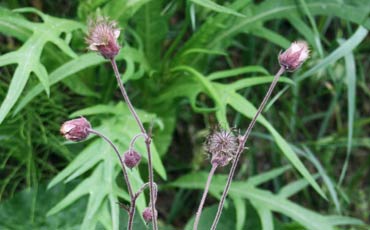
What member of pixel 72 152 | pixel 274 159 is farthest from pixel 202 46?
pixel 274 159

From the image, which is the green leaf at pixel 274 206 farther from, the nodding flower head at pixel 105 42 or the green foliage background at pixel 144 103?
the nodding flower head at pixel 105 42

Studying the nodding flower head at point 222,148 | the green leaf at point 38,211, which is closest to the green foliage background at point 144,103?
the green leaf at point 38,211

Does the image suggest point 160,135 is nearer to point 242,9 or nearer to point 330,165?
point 242,9

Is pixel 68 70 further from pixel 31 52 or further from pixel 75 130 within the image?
pixel 75 130

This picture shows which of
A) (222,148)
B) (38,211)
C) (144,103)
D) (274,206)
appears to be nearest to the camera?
(222,148)

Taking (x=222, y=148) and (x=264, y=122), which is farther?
(x=264, y=122)

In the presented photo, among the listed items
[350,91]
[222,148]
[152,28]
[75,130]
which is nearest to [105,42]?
[75,130]

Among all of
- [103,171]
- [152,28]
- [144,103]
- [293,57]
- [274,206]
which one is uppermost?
[152,28]

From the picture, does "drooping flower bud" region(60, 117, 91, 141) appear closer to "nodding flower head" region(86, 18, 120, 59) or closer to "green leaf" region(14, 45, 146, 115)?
"nodding flower head" region(86, 18, 120, 59)

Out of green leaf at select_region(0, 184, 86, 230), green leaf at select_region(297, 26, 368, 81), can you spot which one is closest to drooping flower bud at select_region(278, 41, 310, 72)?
green leaf at select_region(297, 26, 368, 81)
